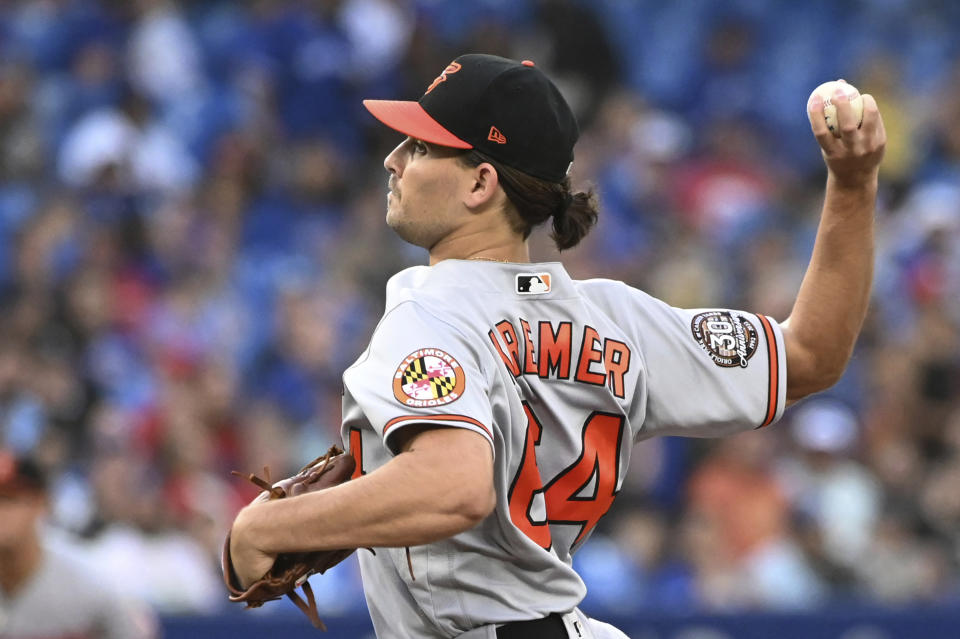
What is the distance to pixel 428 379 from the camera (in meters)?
2.53

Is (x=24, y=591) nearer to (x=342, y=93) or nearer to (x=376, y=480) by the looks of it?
(x=376, y=480)

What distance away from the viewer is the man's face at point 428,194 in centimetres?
287

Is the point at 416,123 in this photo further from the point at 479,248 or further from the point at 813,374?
the point at 813,374

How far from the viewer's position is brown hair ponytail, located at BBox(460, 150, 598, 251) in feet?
9.38

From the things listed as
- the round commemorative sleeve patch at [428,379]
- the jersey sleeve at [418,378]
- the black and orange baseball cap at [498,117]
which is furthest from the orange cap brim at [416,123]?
the round commemorative sleeve patch at [428,379]

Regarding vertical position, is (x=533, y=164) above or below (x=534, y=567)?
above

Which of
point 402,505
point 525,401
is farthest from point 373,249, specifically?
point 402,505

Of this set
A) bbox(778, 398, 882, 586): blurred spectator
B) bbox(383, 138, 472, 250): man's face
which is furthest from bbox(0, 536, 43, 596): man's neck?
bbox(778, 398, 882, 586): blurred spectator

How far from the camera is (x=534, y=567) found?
2787 mm

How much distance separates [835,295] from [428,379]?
1062mm

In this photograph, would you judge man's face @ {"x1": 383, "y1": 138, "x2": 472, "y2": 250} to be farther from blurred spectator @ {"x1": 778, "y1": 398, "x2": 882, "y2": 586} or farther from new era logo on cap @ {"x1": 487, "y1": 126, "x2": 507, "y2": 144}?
blurred spectator @ {"x1": 778, "y1": 398, "x2": 882, "y2": 586}

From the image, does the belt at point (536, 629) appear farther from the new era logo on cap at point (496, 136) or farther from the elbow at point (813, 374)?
the new era logo on cap at point (496, 136)

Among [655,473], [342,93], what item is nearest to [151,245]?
[342,93]

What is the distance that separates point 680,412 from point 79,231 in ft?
21.9
